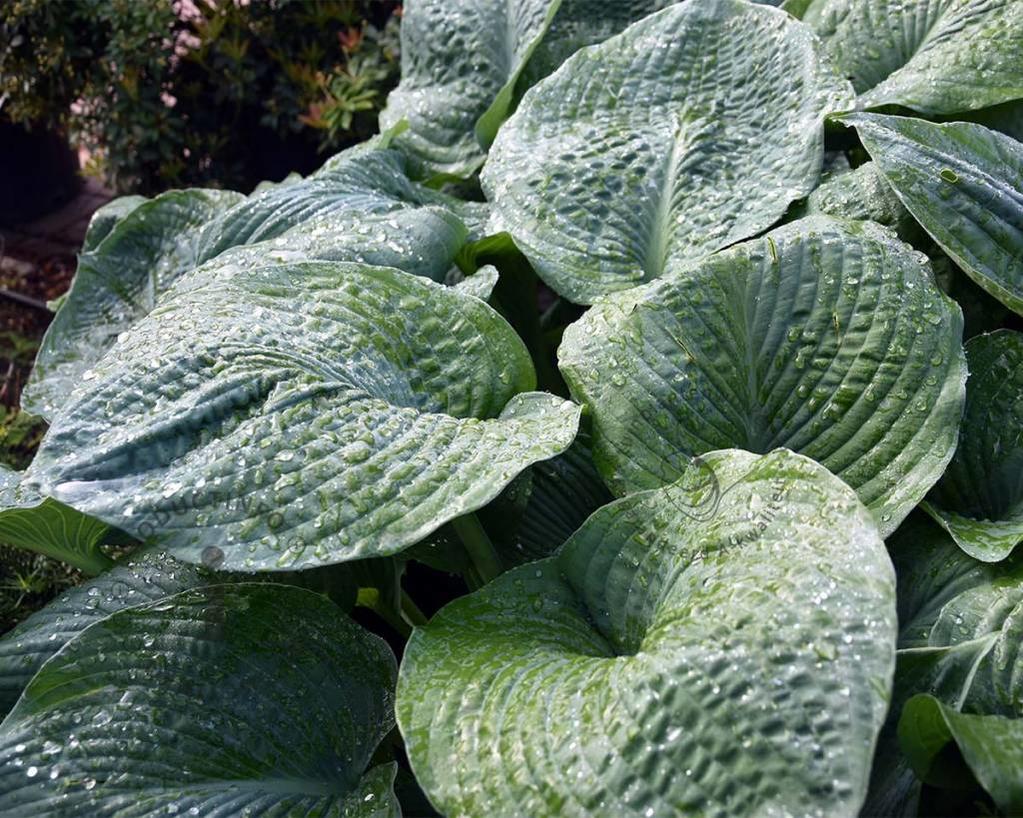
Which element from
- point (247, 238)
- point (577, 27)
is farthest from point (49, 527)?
point (577, 27)

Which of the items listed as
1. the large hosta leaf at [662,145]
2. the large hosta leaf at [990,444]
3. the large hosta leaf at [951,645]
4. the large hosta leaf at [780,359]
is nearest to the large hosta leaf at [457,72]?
the large hosta leaf at [662,145]

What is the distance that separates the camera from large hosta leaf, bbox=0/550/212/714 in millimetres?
1105

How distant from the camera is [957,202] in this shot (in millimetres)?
1107

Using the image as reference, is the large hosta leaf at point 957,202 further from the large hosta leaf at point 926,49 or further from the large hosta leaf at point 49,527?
the large hosta leaf at point 49,527

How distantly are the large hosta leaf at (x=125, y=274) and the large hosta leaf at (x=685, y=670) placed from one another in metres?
0.84

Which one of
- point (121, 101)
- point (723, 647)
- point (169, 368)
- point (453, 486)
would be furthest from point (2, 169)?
point (723, 647)

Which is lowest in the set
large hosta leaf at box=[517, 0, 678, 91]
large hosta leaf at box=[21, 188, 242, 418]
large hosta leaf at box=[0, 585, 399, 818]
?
large hosta leaf at box=[0, 585, 399, 818]

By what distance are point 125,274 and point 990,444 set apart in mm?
1196

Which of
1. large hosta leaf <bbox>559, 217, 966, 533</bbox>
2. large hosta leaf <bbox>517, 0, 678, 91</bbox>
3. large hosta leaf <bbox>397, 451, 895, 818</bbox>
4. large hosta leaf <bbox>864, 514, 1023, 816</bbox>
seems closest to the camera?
large hosta leaf <bbox>397, 451, 895, 818</bbox>

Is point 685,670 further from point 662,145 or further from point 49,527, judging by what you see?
point 662,145

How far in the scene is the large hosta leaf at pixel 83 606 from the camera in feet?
3.63

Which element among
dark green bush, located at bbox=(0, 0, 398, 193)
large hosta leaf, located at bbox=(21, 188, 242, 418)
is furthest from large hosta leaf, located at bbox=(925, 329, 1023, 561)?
dark green bush, located at bbox=(0, 0, 398, 193)

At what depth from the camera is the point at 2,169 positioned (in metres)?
3.08

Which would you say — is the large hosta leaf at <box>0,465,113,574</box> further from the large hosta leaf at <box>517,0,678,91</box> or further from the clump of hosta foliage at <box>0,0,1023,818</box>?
the large hosta leaf at <box>517,0,678,91</box>
